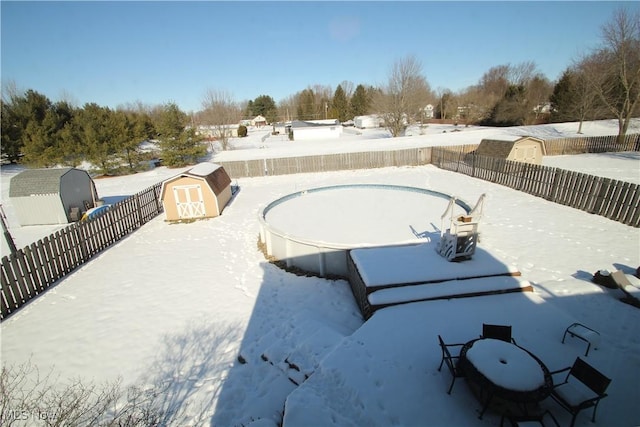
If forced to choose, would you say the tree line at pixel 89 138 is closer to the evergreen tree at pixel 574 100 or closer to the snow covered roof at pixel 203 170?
the snow covered roof at pixel 203 170

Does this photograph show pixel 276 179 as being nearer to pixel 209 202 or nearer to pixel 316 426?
pixel 209 202

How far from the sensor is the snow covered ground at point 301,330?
3801 millimetres

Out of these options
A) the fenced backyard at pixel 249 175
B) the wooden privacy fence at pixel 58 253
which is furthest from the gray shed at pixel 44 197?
the wooden privacy fence at pixel 58 253

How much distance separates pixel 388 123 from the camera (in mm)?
40875

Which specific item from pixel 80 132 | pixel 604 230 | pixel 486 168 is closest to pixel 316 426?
pixel 604 230

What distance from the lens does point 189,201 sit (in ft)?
42.8

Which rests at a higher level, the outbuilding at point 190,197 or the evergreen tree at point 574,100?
the evergreen tree at point 574,100

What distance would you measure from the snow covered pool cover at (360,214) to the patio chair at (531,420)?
472 centimetres

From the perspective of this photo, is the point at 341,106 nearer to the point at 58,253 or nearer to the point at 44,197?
the point at 44,197

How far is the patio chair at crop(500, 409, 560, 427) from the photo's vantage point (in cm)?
301

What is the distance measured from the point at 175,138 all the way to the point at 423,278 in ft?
82.5

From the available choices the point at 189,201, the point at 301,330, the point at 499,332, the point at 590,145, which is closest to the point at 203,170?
the point at 189,201

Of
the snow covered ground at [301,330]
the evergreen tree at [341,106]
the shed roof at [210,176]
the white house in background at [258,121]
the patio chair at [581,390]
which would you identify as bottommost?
the snow covered ground at [301,330]

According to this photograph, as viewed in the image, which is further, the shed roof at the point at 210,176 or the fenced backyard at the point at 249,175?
the shed roof at the point at 210,176
